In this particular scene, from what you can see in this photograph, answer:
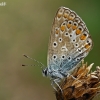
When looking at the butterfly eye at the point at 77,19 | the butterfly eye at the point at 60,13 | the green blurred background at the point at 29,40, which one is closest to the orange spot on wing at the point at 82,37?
the butterfly eye at the point at 77,19

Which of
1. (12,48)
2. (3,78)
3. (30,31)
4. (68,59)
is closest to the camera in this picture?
(68,59)

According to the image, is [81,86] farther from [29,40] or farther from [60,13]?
[29,40]

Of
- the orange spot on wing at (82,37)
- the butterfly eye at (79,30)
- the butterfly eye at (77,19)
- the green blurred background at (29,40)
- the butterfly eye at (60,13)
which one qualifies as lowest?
the green blurred background at (29,40)

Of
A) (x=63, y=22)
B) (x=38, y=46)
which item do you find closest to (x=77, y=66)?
(x=63, y=22)

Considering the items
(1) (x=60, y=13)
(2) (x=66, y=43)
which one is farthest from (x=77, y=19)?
(2) (x=66, y=43)

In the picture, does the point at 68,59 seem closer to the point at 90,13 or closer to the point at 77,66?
the point at 77,66

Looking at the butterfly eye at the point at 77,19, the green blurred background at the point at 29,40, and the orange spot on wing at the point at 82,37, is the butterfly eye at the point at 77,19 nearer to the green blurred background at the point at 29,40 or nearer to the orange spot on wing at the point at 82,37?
the orange spot on wing at the point at 82,37
